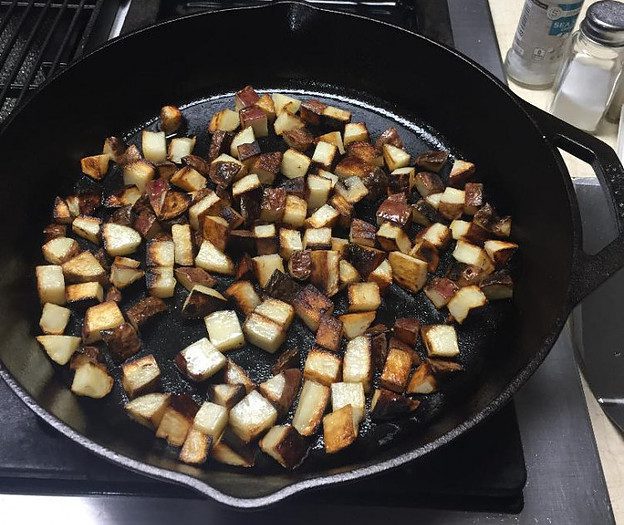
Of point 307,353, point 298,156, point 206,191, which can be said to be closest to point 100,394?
point 307,353

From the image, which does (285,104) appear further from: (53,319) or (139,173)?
(53,319)

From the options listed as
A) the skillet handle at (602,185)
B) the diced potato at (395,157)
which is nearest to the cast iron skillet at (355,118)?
the skillet handle at (602,185)

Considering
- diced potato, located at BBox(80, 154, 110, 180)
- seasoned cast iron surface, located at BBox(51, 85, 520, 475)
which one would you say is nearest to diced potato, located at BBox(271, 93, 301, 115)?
→ seasoned cast iron surface, located at BBox(51, 85, 520, 475)

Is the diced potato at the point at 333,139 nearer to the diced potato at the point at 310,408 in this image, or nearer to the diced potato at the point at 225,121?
the diced potato at the point at 225,121

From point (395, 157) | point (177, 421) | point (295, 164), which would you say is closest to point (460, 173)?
point (395, 157)

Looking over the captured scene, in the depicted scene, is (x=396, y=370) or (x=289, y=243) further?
(x=289, y=243)
